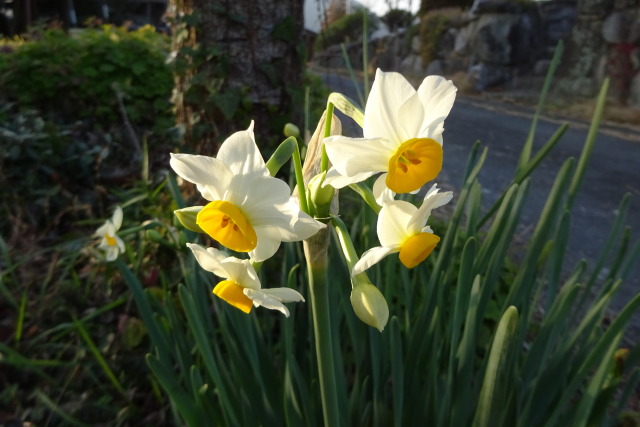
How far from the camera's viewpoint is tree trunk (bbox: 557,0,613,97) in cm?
701

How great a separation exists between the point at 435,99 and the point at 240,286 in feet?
0.88

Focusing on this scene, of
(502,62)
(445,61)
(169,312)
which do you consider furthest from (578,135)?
(169,312)

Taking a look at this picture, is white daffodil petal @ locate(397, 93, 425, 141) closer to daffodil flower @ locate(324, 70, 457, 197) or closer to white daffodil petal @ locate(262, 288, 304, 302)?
daffodil flower @ locate(324, 70, 457, 197)

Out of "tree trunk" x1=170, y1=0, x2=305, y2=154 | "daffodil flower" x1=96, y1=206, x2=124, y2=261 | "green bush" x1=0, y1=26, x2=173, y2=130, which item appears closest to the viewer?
"daffodil flower" x1=96, y1=206, x2=124, y2=261

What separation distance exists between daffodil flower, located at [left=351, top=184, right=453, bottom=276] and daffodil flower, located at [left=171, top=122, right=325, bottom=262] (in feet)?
0.21

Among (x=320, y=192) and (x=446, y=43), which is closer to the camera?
(x=320, y=192)

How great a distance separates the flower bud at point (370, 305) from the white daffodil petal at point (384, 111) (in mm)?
154

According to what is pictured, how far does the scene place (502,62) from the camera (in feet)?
26.7

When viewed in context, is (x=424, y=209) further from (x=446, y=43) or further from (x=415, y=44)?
(x=415, y=44)

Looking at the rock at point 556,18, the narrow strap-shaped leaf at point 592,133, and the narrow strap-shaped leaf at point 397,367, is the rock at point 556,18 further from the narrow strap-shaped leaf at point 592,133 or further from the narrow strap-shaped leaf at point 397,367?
the narrow strap-shaped leaf at point 397,367

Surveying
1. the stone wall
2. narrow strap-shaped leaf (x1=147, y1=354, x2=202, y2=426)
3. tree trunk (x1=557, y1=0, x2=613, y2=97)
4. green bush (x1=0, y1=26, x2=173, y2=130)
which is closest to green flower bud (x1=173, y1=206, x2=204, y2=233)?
narrow strap-shaped leaf (x1=147, y1=354, x2=202, y2=426)

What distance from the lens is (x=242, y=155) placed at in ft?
1.69

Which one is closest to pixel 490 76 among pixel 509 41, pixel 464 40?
pixel 509 41

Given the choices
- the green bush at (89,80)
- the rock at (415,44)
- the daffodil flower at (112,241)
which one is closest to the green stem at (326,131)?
the daffodil flower at (112,241)
